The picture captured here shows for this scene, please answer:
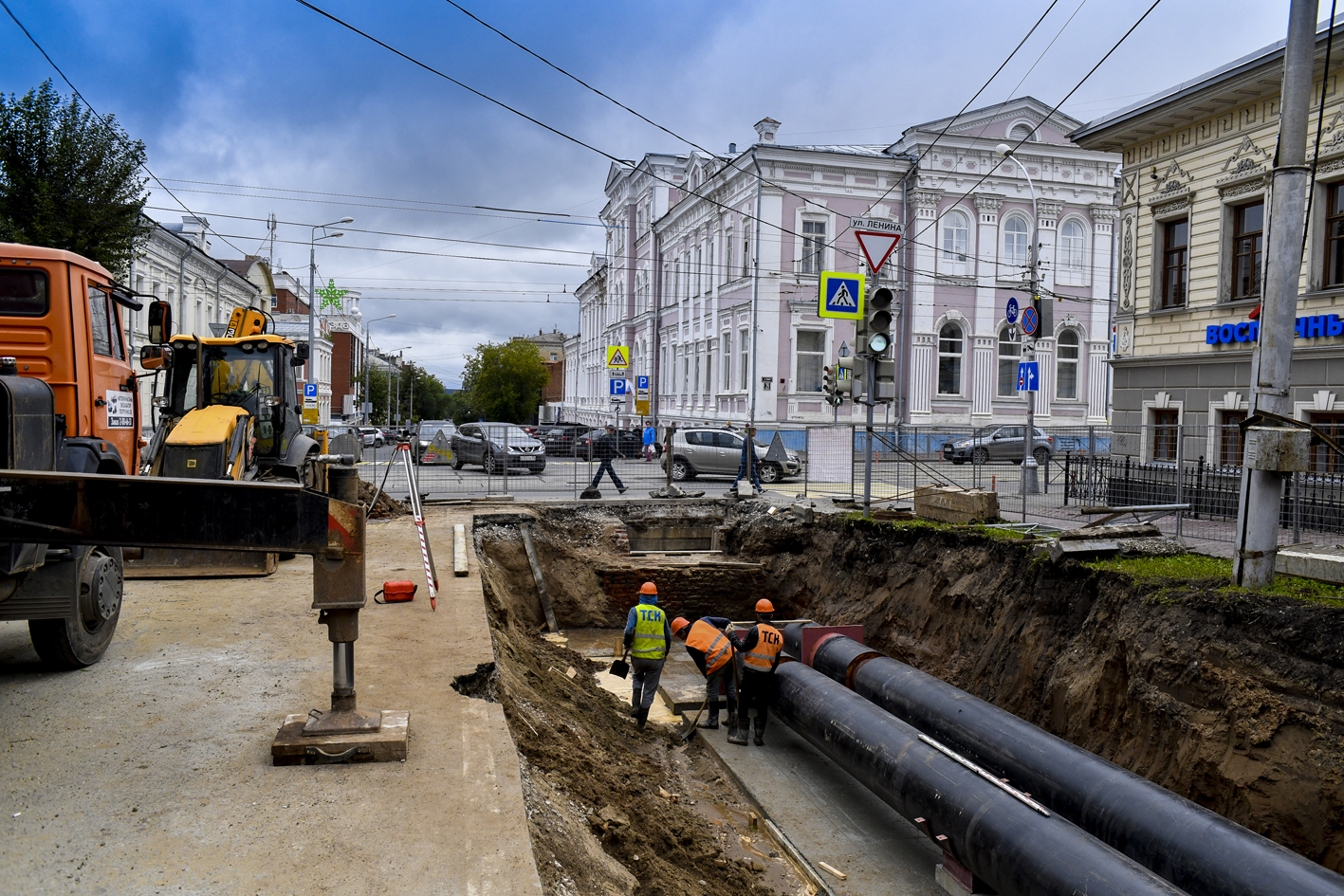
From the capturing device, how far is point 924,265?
103 feet

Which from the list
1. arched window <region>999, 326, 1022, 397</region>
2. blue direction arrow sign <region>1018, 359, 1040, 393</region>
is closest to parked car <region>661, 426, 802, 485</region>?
blue direction arrow sign <region>1018, 359, 1040, 393</region>

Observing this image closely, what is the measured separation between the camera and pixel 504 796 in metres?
Answer: 4.56

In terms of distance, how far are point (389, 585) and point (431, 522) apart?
6.15m

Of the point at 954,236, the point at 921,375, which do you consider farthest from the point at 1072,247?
the point at 921,375

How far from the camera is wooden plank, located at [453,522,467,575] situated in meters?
10.9

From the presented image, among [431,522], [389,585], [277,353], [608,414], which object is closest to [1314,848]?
[389,585]

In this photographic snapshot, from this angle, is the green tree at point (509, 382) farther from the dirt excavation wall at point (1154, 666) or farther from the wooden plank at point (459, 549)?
the dirt excavation wall at point (1154, 666)

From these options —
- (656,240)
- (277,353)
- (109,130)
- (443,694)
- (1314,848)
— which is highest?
(656,240)

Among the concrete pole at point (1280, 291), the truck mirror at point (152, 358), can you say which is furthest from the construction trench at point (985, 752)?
the truck mirror at point (152, 358)

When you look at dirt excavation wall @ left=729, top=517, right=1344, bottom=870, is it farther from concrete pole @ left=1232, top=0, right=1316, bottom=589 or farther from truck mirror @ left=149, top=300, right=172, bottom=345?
truck mirror @ left=149, top=300, right=172, bottom=345

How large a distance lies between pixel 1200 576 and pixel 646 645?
551 cm

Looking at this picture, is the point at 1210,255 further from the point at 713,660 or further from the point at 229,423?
the point at 229,423

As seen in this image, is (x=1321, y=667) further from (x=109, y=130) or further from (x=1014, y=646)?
(x=109, y=130)

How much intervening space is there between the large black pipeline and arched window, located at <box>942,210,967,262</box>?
25412 millimetres
